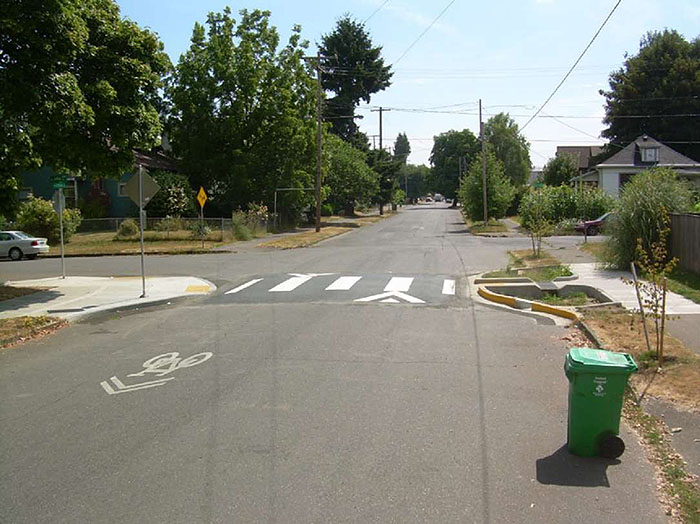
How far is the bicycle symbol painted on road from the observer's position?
838cm

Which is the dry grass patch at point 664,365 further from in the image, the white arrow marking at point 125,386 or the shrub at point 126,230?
the shrub at point 126,230

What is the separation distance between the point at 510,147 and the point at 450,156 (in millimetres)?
22564

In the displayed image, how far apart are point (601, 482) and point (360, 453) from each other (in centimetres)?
183

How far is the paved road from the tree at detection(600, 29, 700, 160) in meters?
59.3

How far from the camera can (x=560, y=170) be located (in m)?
67.6

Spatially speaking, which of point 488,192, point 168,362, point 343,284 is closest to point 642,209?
point 343,284

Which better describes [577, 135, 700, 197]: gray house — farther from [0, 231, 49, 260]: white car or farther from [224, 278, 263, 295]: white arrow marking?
[0, 231, 49, 260]: white car

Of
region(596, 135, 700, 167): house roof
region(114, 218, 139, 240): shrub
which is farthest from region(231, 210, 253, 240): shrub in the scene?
region(596, 135, 700, 167): house roof

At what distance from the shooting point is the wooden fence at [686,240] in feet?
52.9

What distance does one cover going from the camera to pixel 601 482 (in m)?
4.90

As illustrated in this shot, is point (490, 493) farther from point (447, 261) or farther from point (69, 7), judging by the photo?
point (447, 261)

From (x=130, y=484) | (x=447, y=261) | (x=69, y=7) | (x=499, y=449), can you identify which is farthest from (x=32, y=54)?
(x=447, y=261)

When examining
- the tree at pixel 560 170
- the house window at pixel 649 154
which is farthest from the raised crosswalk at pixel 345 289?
the tree at pixel 560 170

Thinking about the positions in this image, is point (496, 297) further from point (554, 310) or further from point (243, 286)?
point (243, 286)
